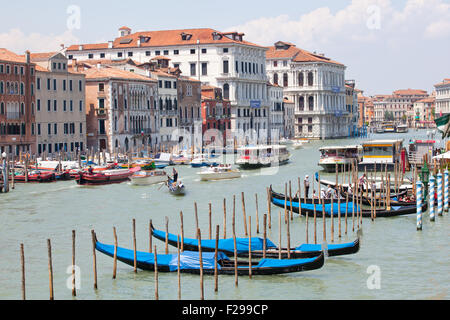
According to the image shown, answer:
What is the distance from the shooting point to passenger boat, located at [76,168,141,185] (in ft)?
89.4

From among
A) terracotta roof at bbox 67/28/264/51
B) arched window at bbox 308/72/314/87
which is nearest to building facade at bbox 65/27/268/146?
terracotta roof at bbox 67/28/264/51

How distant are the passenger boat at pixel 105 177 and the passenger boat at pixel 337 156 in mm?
7182

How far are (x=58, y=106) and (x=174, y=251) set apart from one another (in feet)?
77.2

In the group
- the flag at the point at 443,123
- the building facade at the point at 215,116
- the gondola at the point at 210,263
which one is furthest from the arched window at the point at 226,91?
the gondola at the point at 210,263

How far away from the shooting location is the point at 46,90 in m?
35.8

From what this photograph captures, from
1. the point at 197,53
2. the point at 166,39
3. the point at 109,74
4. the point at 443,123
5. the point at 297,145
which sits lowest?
the point at 297,145

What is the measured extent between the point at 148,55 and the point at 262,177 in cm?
2621

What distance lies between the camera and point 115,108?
131ft

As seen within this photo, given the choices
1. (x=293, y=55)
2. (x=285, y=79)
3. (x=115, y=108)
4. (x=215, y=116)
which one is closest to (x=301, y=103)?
(x=285, y=79)

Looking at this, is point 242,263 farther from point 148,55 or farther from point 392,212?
point 148,55

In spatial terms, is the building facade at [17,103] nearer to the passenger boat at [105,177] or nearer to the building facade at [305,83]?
the passenger boat at [105,177]

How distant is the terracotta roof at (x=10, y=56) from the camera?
109ft

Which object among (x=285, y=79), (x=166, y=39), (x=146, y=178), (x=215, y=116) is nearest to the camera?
(x=146, y=178)

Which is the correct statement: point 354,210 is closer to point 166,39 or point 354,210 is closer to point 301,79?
point 166,39
